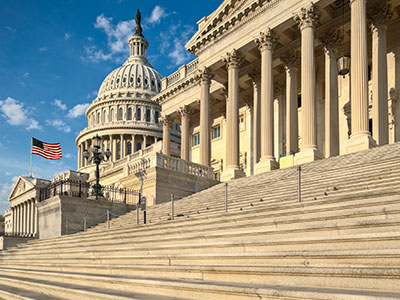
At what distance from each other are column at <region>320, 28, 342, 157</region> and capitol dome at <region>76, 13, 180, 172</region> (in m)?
74.9

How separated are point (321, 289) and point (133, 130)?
10343cm

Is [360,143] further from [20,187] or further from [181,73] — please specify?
[20,187]

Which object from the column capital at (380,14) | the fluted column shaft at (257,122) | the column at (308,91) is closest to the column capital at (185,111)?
the fluted column shaft at (257,122)

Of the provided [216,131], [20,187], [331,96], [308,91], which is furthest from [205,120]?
[20,187]

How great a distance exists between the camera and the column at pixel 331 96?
2691 cm

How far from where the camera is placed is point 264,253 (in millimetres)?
7672

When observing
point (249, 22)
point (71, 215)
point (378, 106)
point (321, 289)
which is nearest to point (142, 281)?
point (321, 289)

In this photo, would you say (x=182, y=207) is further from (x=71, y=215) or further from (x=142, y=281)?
(x=142, y=281)

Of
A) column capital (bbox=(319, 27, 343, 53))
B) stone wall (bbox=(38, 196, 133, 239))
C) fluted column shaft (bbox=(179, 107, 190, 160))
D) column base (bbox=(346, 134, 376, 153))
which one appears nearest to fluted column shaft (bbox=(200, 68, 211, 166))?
fluted column shaft (bbox=(179, 107, 190, 160))

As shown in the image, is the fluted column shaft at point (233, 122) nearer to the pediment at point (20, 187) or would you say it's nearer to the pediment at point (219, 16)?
the pediment at point (219, 16)

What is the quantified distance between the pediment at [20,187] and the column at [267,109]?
4082cm

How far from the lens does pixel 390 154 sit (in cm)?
1647

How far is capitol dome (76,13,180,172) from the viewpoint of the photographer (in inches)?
4232

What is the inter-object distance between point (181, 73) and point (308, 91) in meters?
21.0
